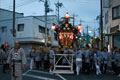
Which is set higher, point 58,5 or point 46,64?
point 58,5

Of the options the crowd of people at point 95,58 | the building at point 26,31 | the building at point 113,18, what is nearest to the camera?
the crowd of people at point 95,58

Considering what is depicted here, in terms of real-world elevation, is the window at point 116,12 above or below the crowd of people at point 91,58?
above

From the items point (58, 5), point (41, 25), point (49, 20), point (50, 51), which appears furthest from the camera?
point (49, 20)

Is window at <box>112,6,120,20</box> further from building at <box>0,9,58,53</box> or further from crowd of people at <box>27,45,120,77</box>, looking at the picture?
building at <box>0,9,58,53</box>

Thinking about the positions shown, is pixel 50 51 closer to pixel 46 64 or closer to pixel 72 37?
pixel 46 64

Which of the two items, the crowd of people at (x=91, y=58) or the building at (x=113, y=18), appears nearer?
the crowd of people at (x=91, y=58)

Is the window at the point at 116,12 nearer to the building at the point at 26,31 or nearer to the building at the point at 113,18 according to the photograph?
the building at the point at 113,18

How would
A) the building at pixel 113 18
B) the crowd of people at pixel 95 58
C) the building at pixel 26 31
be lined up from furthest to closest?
1. the building at pixel 26 31
2. the building at pixel 113 18
3. the crowd of people at pixel 95 58

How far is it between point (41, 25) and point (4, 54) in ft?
71.2

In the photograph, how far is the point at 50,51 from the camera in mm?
13688

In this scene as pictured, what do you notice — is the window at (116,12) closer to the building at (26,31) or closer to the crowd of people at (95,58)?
the crowd of people at (95,58)

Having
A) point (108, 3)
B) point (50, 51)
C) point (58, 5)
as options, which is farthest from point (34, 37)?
point (50, 51)

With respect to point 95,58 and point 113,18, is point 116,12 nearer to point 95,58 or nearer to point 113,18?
point 113,18

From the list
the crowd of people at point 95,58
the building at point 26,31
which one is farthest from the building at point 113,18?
the building at point 26,31
